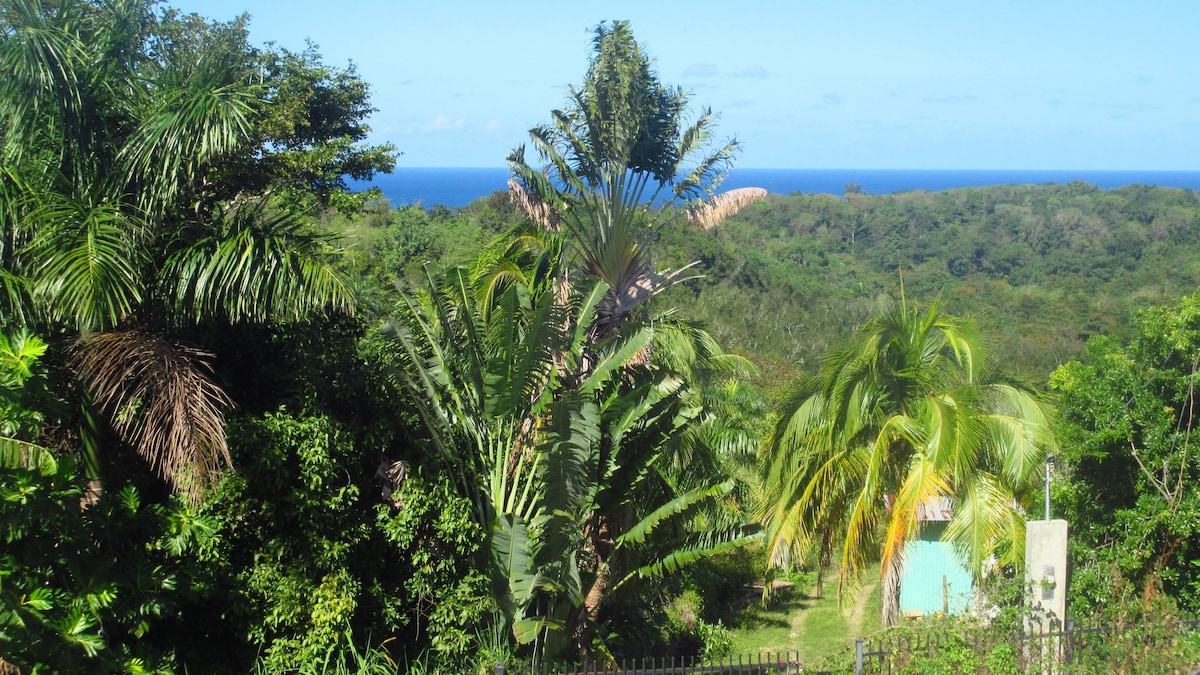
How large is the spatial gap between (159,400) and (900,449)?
22.7 feet

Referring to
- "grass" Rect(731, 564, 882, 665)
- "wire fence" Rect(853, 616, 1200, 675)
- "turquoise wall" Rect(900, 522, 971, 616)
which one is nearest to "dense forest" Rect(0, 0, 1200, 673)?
"wire fence" Rect(853, 616, 1200, 675)

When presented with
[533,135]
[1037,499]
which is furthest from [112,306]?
[1037,499]

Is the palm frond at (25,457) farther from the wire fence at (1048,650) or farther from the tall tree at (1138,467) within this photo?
the tall tree at (1138,467)

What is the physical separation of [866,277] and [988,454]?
185 ft

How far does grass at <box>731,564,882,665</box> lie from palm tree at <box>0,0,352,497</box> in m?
9.91

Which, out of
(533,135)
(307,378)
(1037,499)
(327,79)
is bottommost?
(1037,499)

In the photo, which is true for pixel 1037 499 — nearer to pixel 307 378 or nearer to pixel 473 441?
pixel 473 441

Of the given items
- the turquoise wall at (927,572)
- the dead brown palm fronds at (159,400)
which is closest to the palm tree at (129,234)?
the dead brown palm fronds at (159,400)

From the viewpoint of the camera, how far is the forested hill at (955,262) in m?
39.7

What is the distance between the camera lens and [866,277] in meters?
64.1

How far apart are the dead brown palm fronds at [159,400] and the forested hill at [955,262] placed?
1881cm

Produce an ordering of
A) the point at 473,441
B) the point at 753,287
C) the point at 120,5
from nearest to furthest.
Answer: the point at 120,5, the point at 473,441, the point at 753,287

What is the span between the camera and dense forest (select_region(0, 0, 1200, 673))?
693cm

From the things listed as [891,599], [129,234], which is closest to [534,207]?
[129,234]
